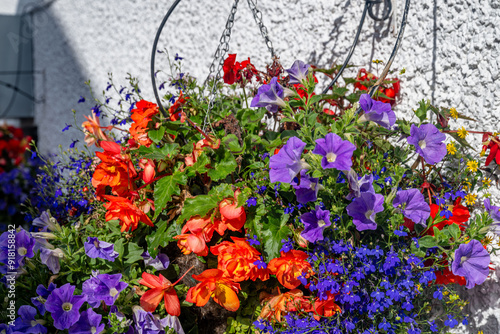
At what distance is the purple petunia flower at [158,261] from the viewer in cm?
124

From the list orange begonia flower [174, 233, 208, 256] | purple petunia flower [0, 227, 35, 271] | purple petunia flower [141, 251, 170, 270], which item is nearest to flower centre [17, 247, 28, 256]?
purple petunia flower [0, 227, 35, 271]

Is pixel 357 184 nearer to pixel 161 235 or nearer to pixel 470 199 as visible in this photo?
pixel 470 199

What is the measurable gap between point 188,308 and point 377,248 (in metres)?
0.63

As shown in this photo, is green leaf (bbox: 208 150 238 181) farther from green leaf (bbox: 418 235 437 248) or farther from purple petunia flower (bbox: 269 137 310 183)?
green leaf (bbox: 418 235 437 248)

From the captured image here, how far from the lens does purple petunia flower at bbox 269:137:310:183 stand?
1.00 m

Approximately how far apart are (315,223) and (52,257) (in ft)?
2.55

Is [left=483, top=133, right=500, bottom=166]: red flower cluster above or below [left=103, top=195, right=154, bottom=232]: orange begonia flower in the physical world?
above

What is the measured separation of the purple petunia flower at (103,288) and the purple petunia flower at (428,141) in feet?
2.91

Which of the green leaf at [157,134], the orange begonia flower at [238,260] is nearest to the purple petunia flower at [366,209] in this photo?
the orange begonia flower at [238,260]

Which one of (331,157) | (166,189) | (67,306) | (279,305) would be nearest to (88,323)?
(67,306)

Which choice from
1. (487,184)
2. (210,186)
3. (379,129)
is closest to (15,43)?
(210,186)

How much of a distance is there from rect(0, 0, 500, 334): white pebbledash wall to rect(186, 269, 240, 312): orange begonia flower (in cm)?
77

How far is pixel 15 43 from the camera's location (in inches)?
178

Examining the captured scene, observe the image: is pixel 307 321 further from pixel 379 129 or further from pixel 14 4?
pixel 14 4
